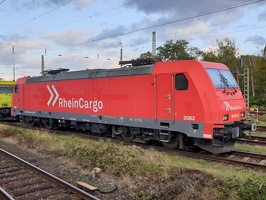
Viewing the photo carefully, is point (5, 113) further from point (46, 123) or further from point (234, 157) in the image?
point (234, 157)

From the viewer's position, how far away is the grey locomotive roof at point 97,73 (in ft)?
40.2

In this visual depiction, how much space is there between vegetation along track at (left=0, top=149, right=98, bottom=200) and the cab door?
4.87m

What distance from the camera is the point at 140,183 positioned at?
276 inches

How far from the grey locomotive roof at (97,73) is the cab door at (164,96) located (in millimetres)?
710

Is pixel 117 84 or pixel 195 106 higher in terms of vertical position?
pixel 117 84

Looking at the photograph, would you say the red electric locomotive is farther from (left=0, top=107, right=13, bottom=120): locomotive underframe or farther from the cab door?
(left=0, top=107, right=13, bottom=120): locomotive underframe

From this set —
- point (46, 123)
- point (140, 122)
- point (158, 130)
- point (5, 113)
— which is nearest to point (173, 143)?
point (158, 130)

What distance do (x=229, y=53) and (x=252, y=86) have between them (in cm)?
449

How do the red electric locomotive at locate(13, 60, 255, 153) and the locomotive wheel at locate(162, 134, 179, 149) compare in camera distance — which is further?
the locomotive wheel at locate(162, 134, 179, 149)

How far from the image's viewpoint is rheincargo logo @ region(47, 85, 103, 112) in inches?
570

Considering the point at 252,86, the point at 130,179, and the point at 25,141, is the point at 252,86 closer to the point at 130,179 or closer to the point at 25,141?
the point at 25,141

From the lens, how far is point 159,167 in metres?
7.66

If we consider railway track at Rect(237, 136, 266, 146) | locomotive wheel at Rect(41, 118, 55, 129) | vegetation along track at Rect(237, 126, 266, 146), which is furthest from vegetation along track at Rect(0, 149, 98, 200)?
locomotive wheel at Rect(41, 118, 55, 129)

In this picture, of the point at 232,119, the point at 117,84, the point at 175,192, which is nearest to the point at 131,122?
the point at 117,84
